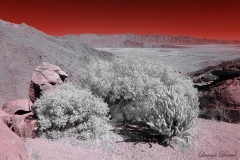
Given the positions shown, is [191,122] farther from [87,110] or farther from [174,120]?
[87,110]

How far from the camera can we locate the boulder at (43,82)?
25.3 feet

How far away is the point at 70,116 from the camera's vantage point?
5883 mm

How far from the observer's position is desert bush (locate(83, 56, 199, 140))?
5664 mm

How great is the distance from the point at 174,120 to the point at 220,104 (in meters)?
2.58

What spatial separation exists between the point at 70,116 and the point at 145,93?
7.85 feet

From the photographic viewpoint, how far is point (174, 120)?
5.76 meters

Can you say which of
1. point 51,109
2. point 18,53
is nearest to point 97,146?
point 51,109

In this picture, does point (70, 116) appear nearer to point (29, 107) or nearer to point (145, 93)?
point (145, 93)

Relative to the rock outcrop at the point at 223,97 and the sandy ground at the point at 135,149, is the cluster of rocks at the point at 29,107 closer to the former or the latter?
the sandy ground at the point at 135,149

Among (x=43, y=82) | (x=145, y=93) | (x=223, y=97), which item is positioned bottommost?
(x=223, y=97)

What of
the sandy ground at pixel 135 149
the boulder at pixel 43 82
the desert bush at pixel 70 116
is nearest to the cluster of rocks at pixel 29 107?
the boulder at pixel 43 82

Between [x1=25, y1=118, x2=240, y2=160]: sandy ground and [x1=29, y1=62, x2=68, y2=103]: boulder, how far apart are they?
8.22ft

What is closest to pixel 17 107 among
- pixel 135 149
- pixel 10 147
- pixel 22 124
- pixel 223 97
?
pixel 22 124

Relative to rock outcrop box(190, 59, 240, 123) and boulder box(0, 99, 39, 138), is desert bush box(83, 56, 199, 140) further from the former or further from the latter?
boulder box(0, 99, 39, 138)
